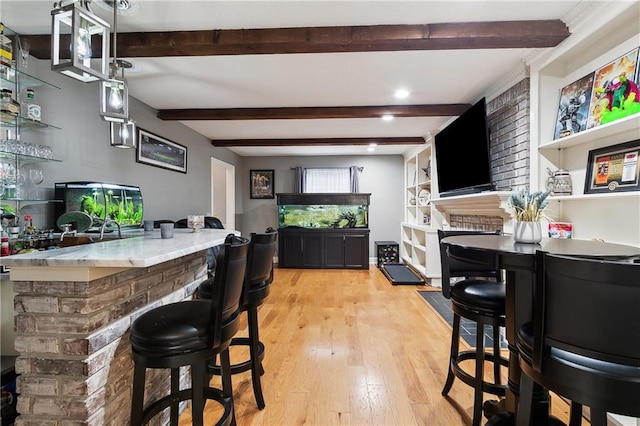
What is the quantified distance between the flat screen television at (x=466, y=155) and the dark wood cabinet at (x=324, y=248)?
2137 millimetres

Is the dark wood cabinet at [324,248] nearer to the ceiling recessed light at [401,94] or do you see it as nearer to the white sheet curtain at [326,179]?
the white sheet curtain at [326,179]

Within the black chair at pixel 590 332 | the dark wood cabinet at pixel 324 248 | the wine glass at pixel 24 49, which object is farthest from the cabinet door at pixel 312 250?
the black chair at pixel 590 332

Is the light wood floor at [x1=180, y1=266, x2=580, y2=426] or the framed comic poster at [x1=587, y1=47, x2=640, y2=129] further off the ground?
the framed comic poster at [x1=587, y1=47, x2=640, y2=129]

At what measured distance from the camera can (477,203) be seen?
3113mm

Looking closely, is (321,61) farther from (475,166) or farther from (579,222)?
(579,222)

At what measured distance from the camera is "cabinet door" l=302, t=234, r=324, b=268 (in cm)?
564

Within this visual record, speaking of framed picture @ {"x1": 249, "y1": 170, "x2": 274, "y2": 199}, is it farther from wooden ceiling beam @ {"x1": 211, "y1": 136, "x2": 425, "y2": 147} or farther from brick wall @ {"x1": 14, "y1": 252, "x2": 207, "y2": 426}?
brick wall @ {"x1": 14, "y1": 252, "x2": 207, "y2": 426}

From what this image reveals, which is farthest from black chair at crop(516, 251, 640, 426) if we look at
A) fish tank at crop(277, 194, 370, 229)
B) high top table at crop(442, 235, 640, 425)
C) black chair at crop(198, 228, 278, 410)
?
fish tank at crop(277, 194, 370, 229)

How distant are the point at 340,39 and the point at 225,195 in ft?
16.0

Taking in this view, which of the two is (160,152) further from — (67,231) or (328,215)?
(328,215)

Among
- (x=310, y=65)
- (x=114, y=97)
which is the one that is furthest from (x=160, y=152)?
(x=310, y=65)

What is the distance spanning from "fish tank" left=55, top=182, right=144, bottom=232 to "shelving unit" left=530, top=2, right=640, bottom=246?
327cm

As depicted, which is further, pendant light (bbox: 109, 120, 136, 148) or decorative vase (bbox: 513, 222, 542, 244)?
pendant light (bbox: 109, 120, 136, 148)

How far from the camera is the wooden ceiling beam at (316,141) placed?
15.8 ft
